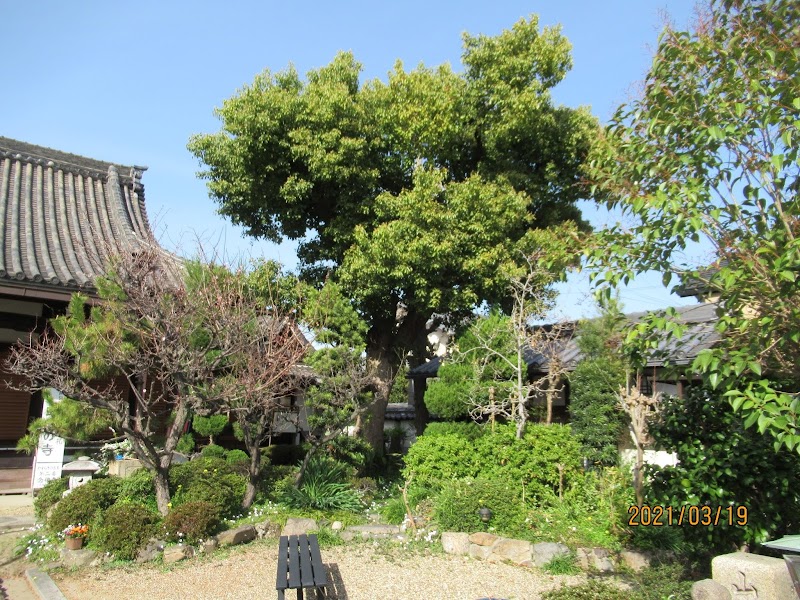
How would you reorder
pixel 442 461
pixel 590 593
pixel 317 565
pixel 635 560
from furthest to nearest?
pixel 442 461 → pixel 635 560 → pixel 317 565 → pixel 590 593

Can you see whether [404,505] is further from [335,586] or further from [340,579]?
[335,586]

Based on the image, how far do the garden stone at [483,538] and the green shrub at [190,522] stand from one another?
3.36 m

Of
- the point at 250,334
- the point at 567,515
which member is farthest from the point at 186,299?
the point at 567,515

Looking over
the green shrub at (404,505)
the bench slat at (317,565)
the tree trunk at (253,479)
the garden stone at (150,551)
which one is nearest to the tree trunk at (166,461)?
the garden stone at (150,551)

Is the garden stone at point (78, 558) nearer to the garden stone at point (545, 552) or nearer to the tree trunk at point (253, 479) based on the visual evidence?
the tree trunk at point (253, 479)

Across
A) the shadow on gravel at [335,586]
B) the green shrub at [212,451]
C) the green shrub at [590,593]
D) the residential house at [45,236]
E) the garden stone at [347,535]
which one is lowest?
the shadow on gravel at [335,586]

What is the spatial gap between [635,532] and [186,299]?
6.32m

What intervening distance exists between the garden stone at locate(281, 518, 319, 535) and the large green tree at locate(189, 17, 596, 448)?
3994 millimetres

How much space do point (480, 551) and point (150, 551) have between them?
159 inches

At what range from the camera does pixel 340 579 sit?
6.66 m

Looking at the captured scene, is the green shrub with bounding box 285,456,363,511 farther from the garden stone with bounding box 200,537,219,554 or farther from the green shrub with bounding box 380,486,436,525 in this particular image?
the garden stone with bounding box 200,537,219,554

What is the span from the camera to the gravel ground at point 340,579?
6.12 metres

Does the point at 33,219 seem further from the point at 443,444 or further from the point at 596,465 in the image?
the point at 596,465

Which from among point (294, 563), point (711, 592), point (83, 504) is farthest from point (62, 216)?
point (711, 592)
